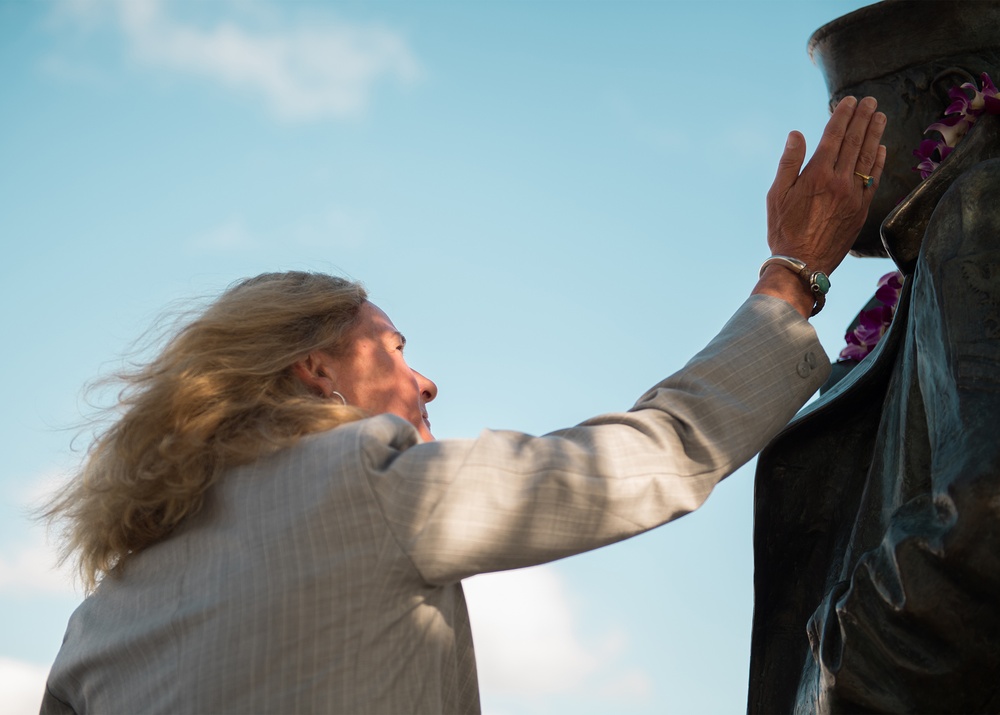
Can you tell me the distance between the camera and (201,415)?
2.94 m

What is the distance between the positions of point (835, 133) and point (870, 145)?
92mm

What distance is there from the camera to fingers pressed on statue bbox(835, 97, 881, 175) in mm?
3270

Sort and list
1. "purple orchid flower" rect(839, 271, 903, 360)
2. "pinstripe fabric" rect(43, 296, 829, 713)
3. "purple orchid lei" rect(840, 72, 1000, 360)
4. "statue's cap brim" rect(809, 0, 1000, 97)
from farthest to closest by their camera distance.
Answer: "purple orchid flower" rect(839, 271, 903, 360), "statue's cap brim" rect(809, 0, 1000, 97), "purple orchid lei" rect(840, 72, 1000, 360), "pinstripe fabric" rect(43, 296, 829, 713)

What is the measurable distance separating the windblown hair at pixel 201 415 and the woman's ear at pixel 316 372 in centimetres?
3

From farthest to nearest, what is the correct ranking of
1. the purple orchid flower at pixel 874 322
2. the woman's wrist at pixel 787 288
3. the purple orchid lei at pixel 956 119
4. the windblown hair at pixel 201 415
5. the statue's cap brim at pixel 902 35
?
1. the purple orchid flower at pixel 874 322
2. the statue's cap brim at pixel 902 35
3. the purple orchid lei at pixel 956 119
4. the woman's wrist at pixel 787 288
5. the windblown hair at pixel 201 415

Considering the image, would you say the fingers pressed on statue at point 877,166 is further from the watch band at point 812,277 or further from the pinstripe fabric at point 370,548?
the pinstripe fabric at point 370,548

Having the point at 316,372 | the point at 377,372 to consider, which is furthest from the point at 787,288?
the point at 316,372

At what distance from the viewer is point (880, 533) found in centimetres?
309

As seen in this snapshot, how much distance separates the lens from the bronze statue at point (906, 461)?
8.54 feet

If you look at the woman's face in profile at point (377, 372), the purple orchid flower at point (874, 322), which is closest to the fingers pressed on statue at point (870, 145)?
the purple orchid flower at point (874, 322)

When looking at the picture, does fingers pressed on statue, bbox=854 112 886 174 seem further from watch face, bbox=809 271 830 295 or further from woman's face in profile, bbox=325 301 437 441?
woman's face in profile, bbox=325 301 437 441

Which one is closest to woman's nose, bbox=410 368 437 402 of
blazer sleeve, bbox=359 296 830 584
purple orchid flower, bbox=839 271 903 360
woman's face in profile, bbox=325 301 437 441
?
woman's face in profile, bbox=325 301 437 441

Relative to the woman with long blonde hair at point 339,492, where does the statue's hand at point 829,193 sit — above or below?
above

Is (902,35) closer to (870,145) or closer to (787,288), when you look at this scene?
(870,145)
